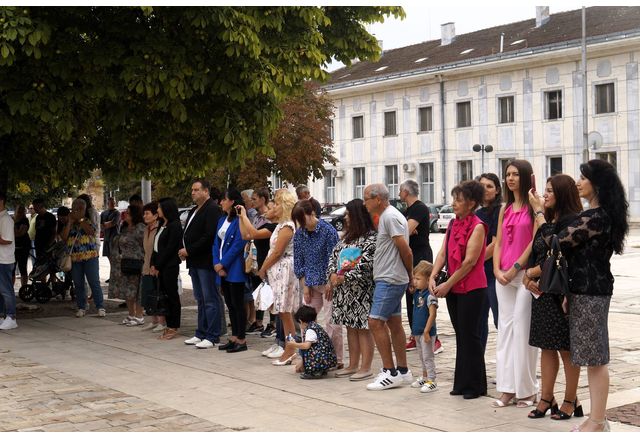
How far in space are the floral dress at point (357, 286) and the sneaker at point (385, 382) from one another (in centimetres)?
65

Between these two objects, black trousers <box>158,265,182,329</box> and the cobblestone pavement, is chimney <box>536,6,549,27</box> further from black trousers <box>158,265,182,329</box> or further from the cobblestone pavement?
the cobblestone pavement

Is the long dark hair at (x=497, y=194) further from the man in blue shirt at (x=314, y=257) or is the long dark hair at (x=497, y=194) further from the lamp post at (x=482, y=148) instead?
the lamp post at (x=482, y=148)

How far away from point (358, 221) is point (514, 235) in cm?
194

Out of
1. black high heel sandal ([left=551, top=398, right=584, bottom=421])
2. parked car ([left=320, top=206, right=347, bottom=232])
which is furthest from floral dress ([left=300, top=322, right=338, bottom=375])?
parked car ([left=320, top=206, right=347, bottom=232])

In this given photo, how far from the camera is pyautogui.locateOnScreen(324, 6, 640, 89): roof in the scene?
48656 millimetres

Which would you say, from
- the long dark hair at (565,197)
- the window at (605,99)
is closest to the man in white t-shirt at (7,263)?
the long dark hair at (565,197)

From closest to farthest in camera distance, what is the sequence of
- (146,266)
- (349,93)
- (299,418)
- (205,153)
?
(299,418), (146,266), (205,153), (349,93)

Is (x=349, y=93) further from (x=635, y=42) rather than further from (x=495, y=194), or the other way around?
(x=495, y=194)

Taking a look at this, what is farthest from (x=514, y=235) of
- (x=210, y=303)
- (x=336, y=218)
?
(x=336, y=218)

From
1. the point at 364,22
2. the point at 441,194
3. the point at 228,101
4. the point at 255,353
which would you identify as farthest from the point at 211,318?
the point at 441,194

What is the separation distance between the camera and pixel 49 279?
17.8 m

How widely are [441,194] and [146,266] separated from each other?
41.9 metres

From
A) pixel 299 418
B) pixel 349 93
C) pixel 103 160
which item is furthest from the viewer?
pixel 349 93

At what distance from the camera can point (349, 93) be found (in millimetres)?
58625
